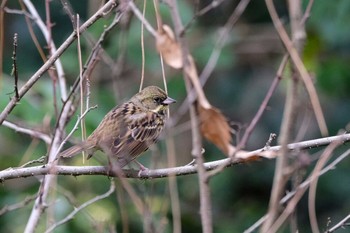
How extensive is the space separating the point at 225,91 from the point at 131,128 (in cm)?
489

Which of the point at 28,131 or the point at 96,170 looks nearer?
the point at 96,170

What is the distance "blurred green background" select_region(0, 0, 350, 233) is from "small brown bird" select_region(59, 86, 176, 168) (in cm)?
172

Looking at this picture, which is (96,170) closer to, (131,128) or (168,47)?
(131,128)

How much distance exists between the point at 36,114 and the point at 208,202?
175 inches

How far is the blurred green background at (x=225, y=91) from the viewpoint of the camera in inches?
334

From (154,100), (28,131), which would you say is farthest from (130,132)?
(28,131)

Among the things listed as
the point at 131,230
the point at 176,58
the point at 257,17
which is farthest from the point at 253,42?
the point at 176,58

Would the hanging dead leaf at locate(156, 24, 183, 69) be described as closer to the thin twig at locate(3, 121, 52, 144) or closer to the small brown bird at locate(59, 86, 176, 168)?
the small brown bird at locate(59, 86, 176, 168)

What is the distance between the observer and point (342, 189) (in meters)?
9.98

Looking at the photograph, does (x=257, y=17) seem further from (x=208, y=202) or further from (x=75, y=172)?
(x=208, y=202)

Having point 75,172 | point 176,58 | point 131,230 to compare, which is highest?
point 131,230

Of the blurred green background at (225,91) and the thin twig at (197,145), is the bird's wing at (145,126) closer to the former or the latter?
the blurred green background at (225,91)

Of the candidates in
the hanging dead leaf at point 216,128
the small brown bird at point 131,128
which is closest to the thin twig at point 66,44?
the small brown bird at point 131,128

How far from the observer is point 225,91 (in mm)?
10477
